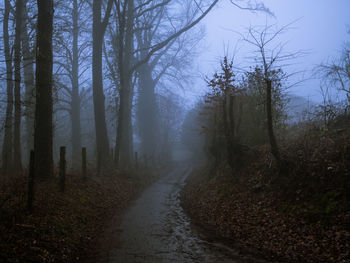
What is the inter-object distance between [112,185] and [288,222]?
30.1 feet

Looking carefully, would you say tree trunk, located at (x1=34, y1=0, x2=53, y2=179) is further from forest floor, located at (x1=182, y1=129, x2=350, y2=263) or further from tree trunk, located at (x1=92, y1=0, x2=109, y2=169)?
tree trunk, located at (x1=92, y1=0, x2=109, y2=169)

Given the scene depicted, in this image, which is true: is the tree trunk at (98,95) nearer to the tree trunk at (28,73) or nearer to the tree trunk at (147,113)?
the tree trunk at (28,73)

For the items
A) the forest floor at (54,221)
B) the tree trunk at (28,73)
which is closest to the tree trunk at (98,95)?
the tree trunk at (28,73)

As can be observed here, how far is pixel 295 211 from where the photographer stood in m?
7.01

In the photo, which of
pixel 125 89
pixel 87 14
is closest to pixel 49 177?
pixel 125 89

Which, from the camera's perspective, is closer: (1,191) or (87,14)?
(1,191)

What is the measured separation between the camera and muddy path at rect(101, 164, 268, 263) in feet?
19.1

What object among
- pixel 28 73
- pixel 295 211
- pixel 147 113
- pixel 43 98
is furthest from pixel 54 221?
pixel 147 113

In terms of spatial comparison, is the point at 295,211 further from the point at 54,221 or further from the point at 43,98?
the point at 43,98

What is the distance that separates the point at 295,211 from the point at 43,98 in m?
8.61

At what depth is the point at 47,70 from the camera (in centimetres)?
1003

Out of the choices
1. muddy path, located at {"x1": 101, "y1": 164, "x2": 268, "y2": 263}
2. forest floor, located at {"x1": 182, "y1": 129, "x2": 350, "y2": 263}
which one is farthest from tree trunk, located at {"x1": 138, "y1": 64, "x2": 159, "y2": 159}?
forest floor, located at {"x1": 182, "y1": 129, "x2": 350, "y2": 263}

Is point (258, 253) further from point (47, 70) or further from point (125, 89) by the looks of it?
point (125, 89)

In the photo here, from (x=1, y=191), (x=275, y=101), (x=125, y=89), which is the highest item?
(x=125, y=89)
